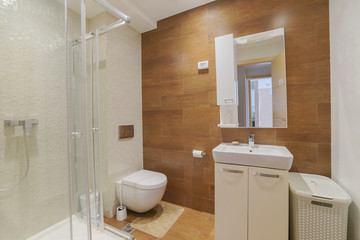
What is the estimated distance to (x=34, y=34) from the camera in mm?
1295

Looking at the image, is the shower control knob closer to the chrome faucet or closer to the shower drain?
the shower drain

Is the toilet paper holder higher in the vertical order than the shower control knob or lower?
lower

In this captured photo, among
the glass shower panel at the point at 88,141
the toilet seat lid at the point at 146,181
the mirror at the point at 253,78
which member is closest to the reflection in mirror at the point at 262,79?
the mirror at the point at 253,78

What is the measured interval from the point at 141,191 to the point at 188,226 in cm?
61

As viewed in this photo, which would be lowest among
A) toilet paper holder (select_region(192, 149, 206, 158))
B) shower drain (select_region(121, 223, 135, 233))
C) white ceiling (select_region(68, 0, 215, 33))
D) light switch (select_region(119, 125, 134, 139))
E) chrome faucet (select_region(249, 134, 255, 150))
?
shower drain (select_region(121, 223, 135, 233))

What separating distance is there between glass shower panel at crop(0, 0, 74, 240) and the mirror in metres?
1.34

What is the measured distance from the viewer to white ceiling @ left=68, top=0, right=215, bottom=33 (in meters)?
1.64

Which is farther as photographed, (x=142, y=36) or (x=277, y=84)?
(x=142, y=36)

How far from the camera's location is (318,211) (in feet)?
3.43

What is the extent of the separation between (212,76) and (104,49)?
125 cm

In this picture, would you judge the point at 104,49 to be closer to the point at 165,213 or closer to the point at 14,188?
the point at 14,188

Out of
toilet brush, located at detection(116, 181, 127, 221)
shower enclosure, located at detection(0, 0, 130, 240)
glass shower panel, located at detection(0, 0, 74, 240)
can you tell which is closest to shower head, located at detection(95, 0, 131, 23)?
shower enclosure, located at detection(0, 0, 130, 240)

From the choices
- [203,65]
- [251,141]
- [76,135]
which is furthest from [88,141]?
[251,141]

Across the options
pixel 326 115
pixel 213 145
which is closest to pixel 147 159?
pixel 213 145
